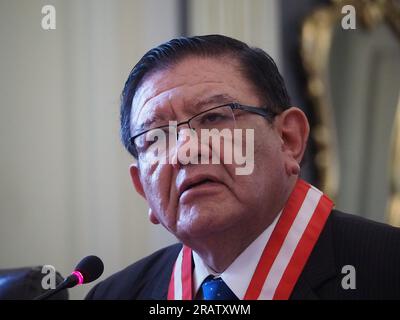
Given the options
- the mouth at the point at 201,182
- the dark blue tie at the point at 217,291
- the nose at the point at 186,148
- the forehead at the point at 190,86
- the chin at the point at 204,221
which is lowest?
the dark blue tie at the point at 217,291

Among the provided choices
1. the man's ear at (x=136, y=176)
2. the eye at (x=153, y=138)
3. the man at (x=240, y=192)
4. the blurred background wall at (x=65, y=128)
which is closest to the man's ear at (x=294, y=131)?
the man at (x=240, y=192)

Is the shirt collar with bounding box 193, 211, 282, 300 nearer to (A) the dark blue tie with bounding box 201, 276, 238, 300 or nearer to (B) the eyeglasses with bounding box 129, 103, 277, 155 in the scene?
(A) the dark blue tie with bounding box 201, 276, 238, 300

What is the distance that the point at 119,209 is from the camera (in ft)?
5.91

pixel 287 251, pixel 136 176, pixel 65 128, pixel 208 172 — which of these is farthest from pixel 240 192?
pixel 65 128

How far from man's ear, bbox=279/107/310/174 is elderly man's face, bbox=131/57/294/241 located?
3 cm

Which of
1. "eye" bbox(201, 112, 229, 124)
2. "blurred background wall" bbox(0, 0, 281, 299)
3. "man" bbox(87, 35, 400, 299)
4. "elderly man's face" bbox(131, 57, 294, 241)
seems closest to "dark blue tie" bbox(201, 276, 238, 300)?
"man" bbox(87, 35, 400, 299)

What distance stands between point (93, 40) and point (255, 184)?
3.21 ft

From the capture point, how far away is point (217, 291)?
1137 mm

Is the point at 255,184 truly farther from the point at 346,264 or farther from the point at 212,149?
the point at 346,264

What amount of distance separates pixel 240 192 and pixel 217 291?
240 mm

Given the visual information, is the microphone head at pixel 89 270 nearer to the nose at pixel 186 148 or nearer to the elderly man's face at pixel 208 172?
Answer: the elderly man's face at pixel 208 172

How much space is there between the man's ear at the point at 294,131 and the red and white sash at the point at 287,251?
0.09 m

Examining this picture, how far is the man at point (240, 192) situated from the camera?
1.04 metres

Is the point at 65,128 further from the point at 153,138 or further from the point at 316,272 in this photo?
the point at 316,272
